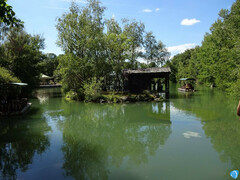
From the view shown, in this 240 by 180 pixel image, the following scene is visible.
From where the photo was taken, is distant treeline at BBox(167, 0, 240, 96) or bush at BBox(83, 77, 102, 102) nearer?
distant treeline at BBox(167, 0, 240, 96)

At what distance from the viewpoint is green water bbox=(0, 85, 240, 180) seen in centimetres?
550

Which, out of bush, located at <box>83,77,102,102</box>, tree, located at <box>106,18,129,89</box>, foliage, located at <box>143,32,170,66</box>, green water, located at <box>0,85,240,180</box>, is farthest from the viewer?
foliage, located at <box>143,32,170,66</box>

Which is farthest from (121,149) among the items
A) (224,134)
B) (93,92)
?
(93,92)

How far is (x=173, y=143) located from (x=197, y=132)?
81.8 inches

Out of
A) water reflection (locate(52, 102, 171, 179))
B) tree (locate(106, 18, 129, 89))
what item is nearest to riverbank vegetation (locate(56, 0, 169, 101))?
tree (locate(106, 18, 129, 89))

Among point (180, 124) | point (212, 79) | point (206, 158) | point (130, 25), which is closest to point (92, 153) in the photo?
point (206, 158)

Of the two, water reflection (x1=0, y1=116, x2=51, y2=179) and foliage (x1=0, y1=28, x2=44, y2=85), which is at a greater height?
foliage (x1=0, y1=28, x2=44, y2=85)

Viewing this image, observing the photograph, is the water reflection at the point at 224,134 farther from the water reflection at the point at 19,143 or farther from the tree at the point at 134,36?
the tree at the point at 134,36

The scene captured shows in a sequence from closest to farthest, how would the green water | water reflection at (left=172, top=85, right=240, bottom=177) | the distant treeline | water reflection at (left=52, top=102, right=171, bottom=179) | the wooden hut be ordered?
the green water, water reflection at (left=52, top=102, right=171, bottom=179), water reflection at (left=172, top=85, right=240, bottom=177), the distant treeline, the wooden hut

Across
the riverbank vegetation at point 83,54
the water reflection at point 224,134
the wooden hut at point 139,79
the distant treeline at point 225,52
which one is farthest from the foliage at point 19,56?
the distant treeline at point 225,52

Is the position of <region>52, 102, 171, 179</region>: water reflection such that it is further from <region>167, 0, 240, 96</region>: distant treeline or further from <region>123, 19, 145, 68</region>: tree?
<region>123, 19, 145, 68</region>: tree

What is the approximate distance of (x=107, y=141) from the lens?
8.23 meters

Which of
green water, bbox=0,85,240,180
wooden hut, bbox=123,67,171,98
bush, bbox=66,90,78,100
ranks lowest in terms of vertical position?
green water, bbox=0,85,240,180

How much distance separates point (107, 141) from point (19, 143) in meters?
3.70
